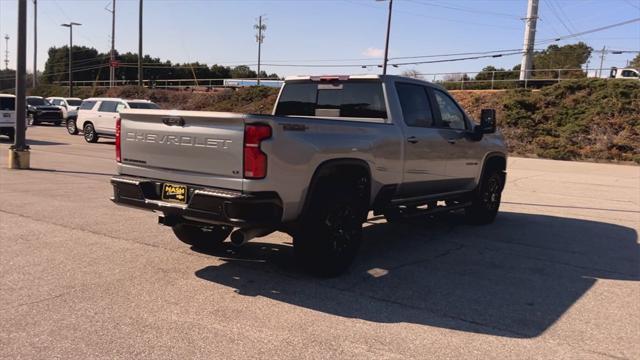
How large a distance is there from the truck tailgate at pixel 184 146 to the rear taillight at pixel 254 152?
6 cm

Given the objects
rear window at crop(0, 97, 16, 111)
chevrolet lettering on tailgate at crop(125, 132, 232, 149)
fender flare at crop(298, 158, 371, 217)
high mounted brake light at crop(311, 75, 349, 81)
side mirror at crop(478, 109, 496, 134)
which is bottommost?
fender flare at crop(298, 158, 371, 217)

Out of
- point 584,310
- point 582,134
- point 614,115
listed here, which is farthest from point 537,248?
point 614,115

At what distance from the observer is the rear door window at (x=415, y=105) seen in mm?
6703

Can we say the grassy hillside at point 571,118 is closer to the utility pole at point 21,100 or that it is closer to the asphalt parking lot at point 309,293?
the asphalt parking lot at point 309,293

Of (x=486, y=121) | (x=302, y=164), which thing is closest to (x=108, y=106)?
(x=486, y=121)

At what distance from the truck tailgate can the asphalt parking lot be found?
3.37 ft

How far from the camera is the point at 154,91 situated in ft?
183

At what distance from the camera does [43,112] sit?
110 ft

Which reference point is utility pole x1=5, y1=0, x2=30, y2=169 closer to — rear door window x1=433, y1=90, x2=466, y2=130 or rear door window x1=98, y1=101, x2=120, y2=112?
rear door window x1=98, y1=101, x2=120, y2=112

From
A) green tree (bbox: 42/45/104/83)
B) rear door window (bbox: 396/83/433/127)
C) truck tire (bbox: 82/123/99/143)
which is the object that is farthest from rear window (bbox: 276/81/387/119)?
green tree (bbox: 42/45/104/83)

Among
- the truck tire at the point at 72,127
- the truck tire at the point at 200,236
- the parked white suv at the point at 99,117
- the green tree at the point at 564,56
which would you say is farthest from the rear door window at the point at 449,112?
the green tree at the point at 564,56

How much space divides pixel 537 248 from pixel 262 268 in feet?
12.4

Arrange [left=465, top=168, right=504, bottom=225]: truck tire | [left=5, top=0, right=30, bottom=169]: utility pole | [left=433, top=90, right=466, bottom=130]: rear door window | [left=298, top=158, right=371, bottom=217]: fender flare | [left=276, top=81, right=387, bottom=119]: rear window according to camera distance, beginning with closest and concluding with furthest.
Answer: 1. [left=298, top=158, right=371, bottom=217]: fender flare
2. [left=276, top=81, right=387, bottom=119]: rear window
3. [left=433, top=90, right=466, bottom=130]: rear door window
4. [left=465, top=168, right=504, bottom=225]: truck tire
5. [left=5, top=0, right=30, bottom=169]: utility pole

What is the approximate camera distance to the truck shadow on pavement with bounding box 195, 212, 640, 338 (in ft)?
15.5
